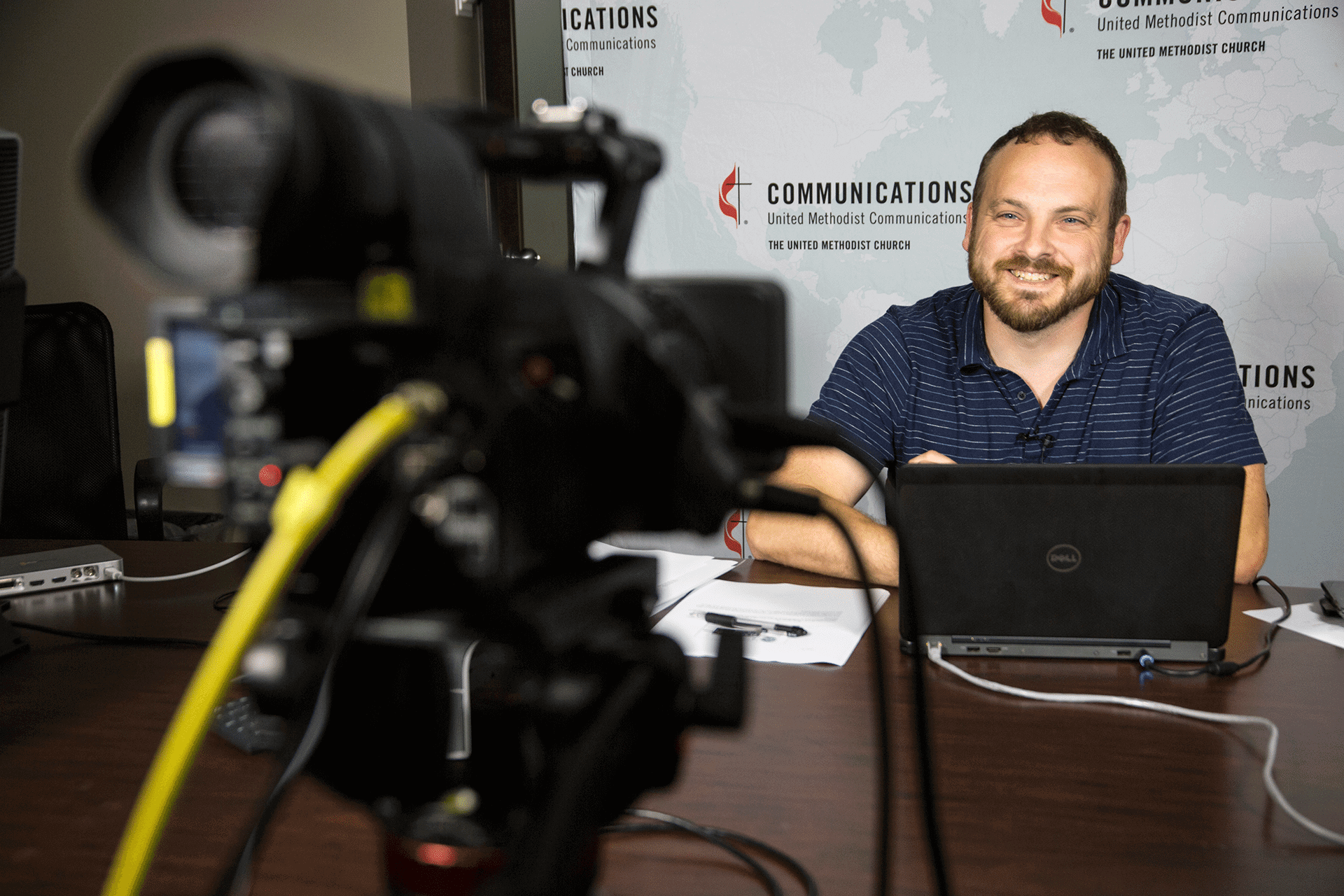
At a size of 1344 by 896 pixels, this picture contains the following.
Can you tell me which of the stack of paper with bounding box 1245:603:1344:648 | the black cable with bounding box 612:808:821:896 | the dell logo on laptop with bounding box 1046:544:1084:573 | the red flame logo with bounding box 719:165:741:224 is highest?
the red flame logo with bounding box 719:165:741:224

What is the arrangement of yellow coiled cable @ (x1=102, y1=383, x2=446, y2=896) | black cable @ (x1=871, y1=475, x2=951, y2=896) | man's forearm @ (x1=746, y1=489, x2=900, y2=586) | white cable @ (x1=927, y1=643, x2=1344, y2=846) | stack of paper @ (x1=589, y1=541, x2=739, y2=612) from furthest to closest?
man's forearm @ (x1=746, y1=489, x2=900, y2=586) → stack of paper @ (x1=589, y1=541, x2=739, y2=612) → white cable @ (x1=927, y1=643, x2=1344, y2=846) → black cable @ (x1=871, y1=475, x2=951, y2=896) → yellow coiled cable @ (x1=102, y1=383, x2=446, y2=896)

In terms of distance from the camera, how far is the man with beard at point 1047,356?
5.79 ft

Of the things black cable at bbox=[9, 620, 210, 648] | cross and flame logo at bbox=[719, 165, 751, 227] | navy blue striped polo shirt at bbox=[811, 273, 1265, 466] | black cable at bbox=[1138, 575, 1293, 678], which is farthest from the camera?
cross and flame logo at bbox=[719, 165, 751, 227]

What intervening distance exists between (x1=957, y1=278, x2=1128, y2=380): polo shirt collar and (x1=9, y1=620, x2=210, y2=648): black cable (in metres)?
1.44

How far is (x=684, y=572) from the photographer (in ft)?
4.34

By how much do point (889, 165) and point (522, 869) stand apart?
8.11ft

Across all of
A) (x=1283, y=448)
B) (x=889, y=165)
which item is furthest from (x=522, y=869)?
(x=1283, y=448)

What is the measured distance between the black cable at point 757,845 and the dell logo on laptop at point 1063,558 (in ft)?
1.65

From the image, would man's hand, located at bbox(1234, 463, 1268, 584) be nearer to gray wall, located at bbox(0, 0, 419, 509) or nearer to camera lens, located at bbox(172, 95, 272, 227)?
camera lens, located at bbox(172, 95, 272, 227)

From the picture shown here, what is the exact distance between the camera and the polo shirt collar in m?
1.81

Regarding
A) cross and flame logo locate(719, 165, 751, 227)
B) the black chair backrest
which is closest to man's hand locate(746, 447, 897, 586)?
cross and flame logo locate(719, 165, 751, 227)

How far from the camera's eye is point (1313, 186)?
228 cm

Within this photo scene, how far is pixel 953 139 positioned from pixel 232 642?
250 cm

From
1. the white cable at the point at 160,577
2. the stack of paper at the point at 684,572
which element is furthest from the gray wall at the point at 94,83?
the stack of paper at the point at 684,572
